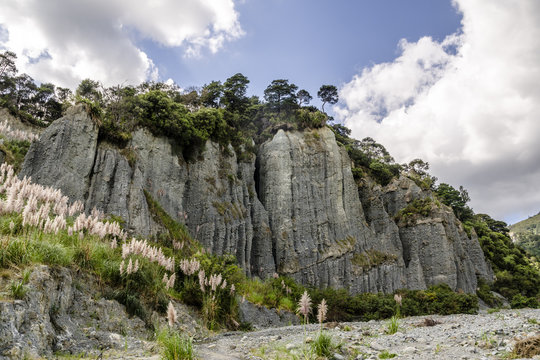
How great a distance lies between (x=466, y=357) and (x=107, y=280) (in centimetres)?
818

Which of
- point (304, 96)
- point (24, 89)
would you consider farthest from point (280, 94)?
point (24, 89)

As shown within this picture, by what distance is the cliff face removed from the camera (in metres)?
18.2

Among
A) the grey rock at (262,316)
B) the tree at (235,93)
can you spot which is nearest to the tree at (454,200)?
the tree at (235,93)

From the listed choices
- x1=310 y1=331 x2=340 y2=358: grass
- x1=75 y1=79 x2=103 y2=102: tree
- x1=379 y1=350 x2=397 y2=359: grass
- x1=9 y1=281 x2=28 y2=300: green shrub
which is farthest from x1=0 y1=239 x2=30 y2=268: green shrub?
x1=75 y1=79 x2=103 y2=102: tree

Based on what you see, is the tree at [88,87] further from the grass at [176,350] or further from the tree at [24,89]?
the grass at [176,350]

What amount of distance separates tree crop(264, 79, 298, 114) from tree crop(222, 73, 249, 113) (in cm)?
565

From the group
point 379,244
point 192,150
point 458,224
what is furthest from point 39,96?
point 458,224

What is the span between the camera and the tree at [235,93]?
35.2m

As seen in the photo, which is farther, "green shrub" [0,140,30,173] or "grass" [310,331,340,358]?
"green shrub" [0,140,30,173]

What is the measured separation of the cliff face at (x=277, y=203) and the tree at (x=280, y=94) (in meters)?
5.73

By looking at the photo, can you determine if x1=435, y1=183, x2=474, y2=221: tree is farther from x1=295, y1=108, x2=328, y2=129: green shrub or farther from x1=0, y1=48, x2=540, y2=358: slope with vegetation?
x1=295, y1=108, x2=328, y2=129: green shrub

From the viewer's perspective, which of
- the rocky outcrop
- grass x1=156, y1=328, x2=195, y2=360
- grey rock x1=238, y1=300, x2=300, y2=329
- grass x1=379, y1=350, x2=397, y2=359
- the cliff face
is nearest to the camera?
the rocky outcrop

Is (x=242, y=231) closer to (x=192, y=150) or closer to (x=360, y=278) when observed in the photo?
(x=192, y=150)

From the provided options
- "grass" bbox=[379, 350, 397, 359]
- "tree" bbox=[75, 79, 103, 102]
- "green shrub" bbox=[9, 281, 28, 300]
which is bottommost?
"grass" bbox=[379, 350, 397, 359]
